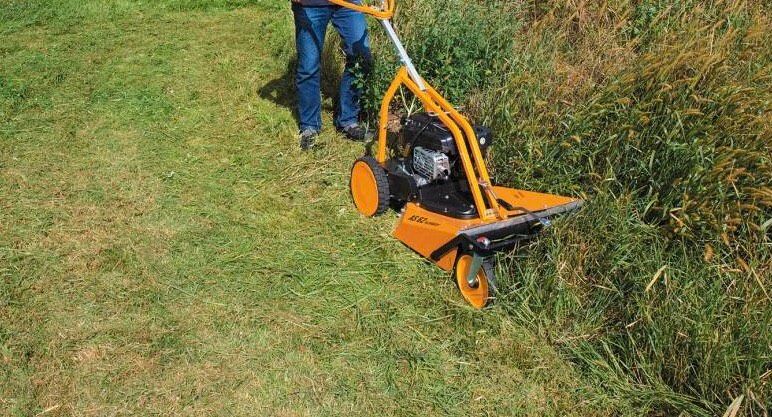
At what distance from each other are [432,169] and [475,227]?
56 centimetres

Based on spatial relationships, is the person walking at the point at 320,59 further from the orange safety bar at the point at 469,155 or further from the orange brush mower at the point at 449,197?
the orange safety bar at the point at 469,155

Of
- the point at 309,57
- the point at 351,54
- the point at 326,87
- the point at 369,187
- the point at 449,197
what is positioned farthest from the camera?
the point at 326,87

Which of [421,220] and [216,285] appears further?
[421,220]

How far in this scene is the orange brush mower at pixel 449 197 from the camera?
3.46m

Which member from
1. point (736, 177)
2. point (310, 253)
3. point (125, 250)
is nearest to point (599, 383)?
point (736, 177)

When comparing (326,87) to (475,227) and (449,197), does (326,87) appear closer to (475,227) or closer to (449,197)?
(449,197)

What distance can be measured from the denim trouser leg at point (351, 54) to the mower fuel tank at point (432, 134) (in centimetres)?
110

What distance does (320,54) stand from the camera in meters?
4.93

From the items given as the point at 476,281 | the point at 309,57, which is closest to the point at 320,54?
the point at 309,57

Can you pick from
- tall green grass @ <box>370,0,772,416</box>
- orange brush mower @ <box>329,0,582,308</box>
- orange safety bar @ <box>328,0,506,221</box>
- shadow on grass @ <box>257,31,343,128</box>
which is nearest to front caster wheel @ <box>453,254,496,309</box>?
orange brush mower @ <box>329,0,582,308</box>

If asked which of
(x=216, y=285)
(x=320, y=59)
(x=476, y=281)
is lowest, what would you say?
(x=216, y=285)

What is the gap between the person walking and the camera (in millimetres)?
4730

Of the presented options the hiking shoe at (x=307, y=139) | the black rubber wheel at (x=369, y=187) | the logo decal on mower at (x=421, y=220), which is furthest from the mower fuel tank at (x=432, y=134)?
the hiking shoe at (x=307, y=139)

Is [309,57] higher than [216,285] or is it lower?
higher
